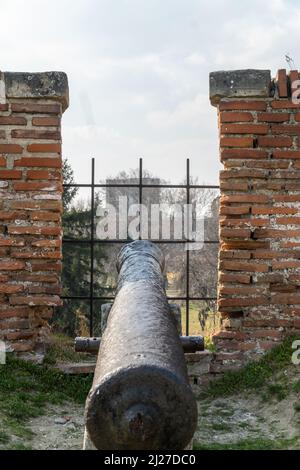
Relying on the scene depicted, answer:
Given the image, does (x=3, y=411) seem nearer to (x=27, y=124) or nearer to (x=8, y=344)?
(x=8, y=344)

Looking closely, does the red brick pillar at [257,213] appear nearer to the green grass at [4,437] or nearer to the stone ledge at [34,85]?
the stone ledge at [34,85]

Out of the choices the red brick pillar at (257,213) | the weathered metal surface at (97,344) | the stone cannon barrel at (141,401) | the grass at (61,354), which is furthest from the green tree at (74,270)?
the stone cannon barrel at (141,401)

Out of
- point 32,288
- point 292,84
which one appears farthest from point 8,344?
point 292,84

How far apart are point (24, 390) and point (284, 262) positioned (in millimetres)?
2235

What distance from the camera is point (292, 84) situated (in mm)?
5066

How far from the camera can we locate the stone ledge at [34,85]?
16.7ft

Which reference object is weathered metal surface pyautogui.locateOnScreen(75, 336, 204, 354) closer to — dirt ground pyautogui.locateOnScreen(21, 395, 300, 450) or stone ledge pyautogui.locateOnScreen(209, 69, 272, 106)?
dirt ground pyautogui.locateOnScreen(21, 395, 300, 450)

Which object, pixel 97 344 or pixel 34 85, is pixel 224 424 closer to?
pixel 97 344

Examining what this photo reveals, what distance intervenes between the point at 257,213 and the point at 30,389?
7.28ft

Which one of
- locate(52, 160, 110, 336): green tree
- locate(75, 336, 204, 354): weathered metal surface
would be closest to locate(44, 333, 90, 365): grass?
locate(75, 336, 204, 354): weathered metal surface

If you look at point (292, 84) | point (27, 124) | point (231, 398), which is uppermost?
point (292, 84)

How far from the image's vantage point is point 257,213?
16.5 feet

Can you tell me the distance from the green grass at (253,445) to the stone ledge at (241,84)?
106 inches

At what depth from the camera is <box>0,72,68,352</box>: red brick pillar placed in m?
5.04
